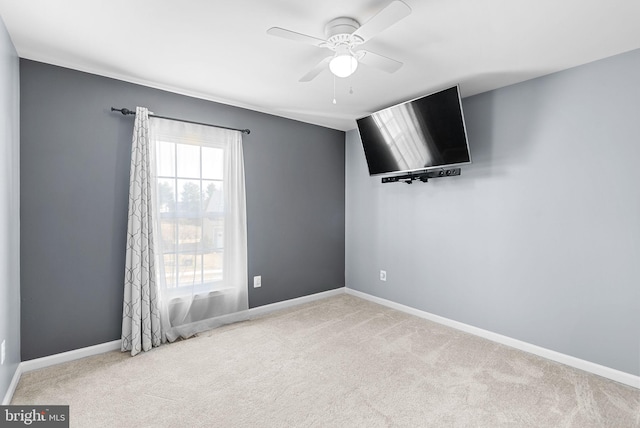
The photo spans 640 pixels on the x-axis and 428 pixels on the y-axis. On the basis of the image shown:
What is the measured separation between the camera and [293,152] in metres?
3.85

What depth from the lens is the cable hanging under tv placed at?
119 inches

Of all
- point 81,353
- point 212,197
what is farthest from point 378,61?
point 81,353

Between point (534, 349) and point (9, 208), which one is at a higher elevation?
point (9, 208)

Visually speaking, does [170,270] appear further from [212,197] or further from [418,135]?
[418,135]

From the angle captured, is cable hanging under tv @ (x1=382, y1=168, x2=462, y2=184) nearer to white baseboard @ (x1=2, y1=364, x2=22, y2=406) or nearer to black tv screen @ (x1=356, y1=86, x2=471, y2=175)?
black tv screen @ (x1=356, y1=86, x2=471, y2=175)

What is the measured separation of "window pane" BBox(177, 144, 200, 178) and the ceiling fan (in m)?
1.50

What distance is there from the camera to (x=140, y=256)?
2.62 meters

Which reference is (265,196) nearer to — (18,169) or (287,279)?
(287,279)

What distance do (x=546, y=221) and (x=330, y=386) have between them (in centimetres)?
217

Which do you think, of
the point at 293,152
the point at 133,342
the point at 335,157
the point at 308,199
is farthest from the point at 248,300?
the point at 335,157

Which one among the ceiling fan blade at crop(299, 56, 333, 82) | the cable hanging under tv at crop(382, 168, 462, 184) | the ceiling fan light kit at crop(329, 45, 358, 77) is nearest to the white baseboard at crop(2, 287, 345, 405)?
the cable hanging under tv at crop(382, 168, 462, 184)

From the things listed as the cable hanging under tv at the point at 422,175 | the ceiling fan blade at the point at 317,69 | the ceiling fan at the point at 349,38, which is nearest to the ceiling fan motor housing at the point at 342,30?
the ceiling fan at the point at 349,38

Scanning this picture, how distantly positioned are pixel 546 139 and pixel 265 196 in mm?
2748

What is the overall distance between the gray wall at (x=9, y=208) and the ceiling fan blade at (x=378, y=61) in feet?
7.15
